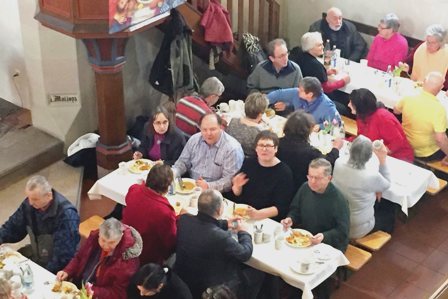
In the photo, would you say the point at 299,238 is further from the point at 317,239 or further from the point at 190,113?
the point at 190,113

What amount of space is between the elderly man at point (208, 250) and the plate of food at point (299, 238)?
296mm

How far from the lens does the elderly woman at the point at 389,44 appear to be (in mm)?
8078

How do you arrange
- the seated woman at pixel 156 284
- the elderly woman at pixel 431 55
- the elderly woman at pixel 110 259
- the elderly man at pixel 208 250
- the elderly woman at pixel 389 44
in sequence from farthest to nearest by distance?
the elderly woman at pixel 389 44 < the elderly woman at pixel 431 55 < the elderly man at pixel 208 250 < the elderly woman at pixel 110 259 < the seated woman at pixel 156 284

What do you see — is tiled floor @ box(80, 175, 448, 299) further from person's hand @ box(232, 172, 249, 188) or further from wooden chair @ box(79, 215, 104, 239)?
person's hand @ box(232, 172, 249, 188)

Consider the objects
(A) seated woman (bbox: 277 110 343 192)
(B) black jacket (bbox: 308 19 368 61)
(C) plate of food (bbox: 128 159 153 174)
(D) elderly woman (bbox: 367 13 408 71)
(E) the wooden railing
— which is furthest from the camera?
(B) black jacket (bbox: 308 19 368 61)

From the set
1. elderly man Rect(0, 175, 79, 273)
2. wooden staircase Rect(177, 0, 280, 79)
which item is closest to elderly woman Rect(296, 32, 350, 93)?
wooden staircase Rect(177, 0, 280, 79)

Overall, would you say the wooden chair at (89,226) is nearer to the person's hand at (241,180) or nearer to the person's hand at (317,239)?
the person's hand at (241,180)

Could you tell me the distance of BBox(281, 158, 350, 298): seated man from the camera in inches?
199

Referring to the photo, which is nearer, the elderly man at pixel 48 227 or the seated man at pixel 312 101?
the elderly man at pixel 48 227

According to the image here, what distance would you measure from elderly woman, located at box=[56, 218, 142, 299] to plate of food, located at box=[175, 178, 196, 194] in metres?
1.05

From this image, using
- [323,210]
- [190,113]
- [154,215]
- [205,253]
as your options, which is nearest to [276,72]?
[190,113]

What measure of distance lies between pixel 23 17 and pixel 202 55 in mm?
1981

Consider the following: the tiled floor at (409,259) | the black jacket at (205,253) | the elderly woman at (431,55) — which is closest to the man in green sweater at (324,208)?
the black jacket at (205,253)

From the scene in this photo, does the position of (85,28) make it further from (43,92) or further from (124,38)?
(43,92)
